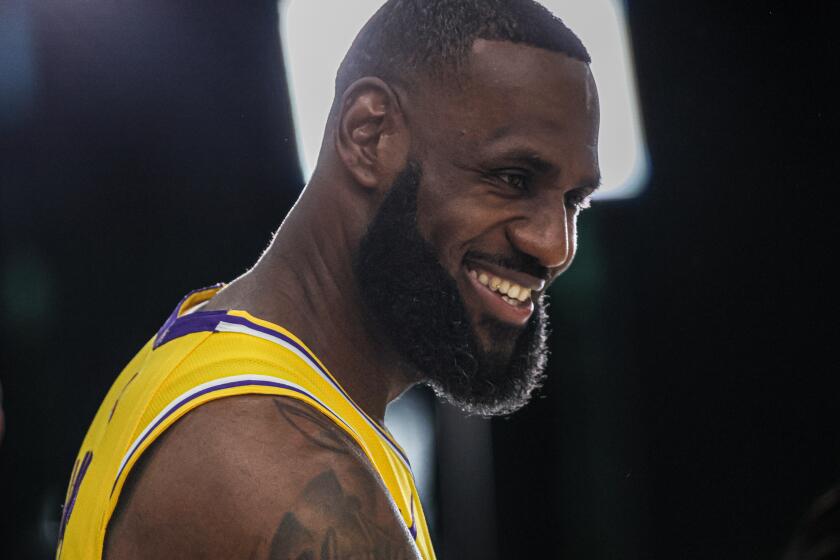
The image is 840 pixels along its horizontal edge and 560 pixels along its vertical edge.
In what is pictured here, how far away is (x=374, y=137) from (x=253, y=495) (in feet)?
2.49

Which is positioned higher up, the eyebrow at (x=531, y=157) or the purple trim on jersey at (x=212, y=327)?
the eyebrow at (x=531, y=157)

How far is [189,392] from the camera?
4.20ft

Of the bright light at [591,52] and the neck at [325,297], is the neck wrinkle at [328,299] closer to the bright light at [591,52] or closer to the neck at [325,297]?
the neck at [325,297]

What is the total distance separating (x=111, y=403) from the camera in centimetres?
160

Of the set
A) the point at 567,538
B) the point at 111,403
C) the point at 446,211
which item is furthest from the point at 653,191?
the point at 111,403

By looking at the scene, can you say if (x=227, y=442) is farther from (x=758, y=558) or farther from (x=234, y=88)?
(x=758, y=558)

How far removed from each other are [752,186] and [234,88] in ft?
8.24

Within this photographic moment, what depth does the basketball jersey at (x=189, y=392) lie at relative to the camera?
1.28 m

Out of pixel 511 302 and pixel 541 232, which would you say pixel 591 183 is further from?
pixel 511 302

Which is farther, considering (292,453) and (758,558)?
(758,558)

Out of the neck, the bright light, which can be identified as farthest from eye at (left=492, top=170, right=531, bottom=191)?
the bright light

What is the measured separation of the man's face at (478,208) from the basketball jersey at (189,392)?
217 millimetres

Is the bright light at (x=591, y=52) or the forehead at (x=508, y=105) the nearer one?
the forehead at (x=508, y=105)

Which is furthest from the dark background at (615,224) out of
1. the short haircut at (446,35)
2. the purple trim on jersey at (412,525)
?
the purple trim on jersey at (412,525)
